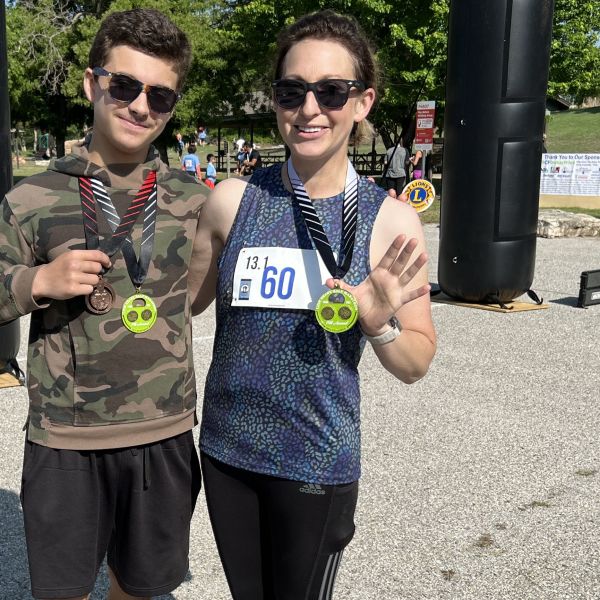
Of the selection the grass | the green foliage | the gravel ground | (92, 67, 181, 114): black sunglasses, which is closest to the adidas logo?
(92, 67, 181, 114): black sunglasses

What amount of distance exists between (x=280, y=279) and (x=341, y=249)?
0.55ft

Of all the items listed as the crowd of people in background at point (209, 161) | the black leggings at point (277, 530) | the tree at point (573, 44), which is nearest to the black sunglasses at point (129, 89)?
the black leggings at point (277, 530)

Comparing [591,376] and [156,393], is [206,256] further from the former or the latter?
[591,376]

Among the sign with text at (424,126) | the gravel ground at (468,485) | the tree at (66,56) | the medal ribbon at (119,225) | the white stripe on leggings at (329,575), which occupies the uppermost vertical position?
the tree at (66,56)

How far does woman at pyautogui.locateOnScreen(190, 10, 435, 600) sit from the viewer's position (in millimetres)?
1830

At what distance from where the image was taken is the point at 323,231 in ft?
6.01

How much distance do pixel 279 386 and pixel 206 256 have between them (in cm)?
45

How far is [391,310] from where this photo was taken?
1746 millimetres

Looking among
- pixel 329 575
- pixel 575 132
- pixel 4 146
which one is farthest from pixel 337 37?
pixel 575 132

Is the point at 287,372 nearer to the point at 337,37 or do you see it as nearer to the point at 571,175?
the point at 337,37

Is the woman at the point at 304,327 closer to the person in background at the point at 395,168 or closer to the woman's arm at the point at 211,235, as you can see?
the woman's arm at the point at 211,235

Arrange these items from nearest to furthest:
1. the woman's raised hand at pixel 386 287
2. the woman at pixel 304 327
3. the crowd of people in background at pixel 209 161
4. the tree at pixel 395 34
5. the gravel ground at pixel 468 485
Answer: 1. the woman's raised hand at pixel 386 287
2. the woman at pixel 304 327
3. the gravel ground at pixel 468 485
4. the crowd of people in background at pixel 209 161
5. the tree at pixel 395 34

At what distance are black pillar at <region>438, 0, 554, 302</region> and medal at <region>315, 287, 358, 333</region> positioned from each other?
6.38 meters

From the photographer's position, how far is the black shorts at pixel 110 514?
1982 millimetres
